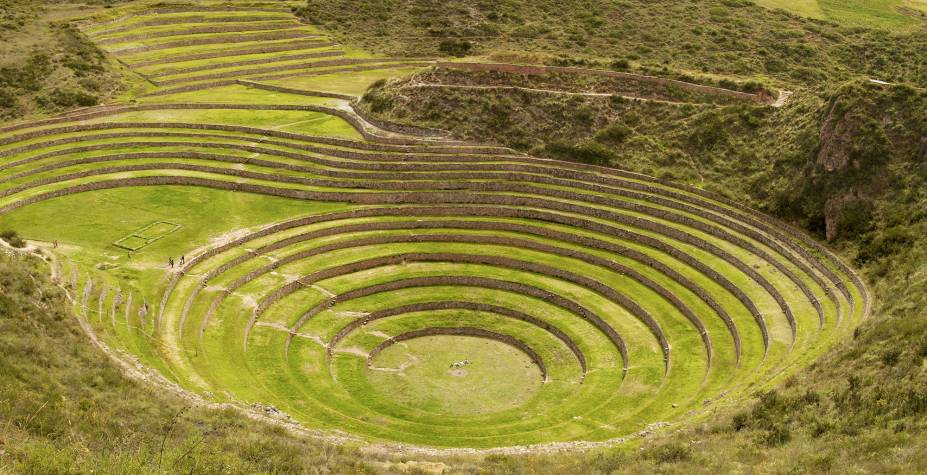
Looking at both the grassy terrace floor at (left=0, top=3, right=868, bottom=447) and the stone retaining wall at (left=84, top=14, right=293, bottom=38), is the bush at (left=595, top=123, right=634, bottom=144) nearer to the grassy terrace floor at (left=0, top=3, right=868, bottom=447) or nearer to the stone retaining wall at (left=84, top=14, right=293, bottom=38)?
the grassy terrace floor at (left=0, top=3, right=868, bottom=447)

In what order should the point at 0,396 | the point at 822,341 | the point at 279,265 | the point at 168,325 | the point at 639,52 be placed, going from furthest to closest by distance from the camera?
1. the point at 639,52
2. the point at 279,265
3. the point at 168,325
4. the point at 822,341
5. the point at 0,396

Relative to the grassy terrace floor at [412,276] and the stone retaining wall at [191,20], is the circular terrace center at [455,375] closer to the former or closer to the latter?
the grassy terrace floor at [412,276]

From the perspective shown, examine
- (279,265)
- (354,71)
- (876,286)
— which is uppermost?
(354,71)

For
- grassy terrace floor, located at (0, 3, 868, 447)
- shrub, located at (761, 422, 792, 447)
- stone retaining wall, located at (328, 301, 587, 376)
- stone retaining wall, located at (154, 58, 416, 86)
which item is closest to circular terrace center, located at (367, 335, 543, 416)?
grassy terrace floor, located at (0, 3, 868, 447)

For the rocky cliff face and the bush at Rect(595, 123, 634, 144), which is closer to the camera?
the rocky cliff face

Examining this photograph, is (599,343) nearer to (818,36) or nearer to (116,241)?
(116,241)

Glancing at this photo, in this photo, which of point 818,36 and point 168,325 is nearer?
point 168,325

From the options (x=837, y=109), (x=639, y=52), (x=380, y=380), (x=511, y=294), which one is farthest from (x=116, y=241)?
(x=639, y=52)

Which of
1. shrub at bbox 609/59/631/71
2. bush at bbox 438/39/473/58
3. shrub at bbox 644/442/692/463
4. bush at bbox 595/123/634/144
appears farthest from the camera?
bush at bbox 438/39/473/58
